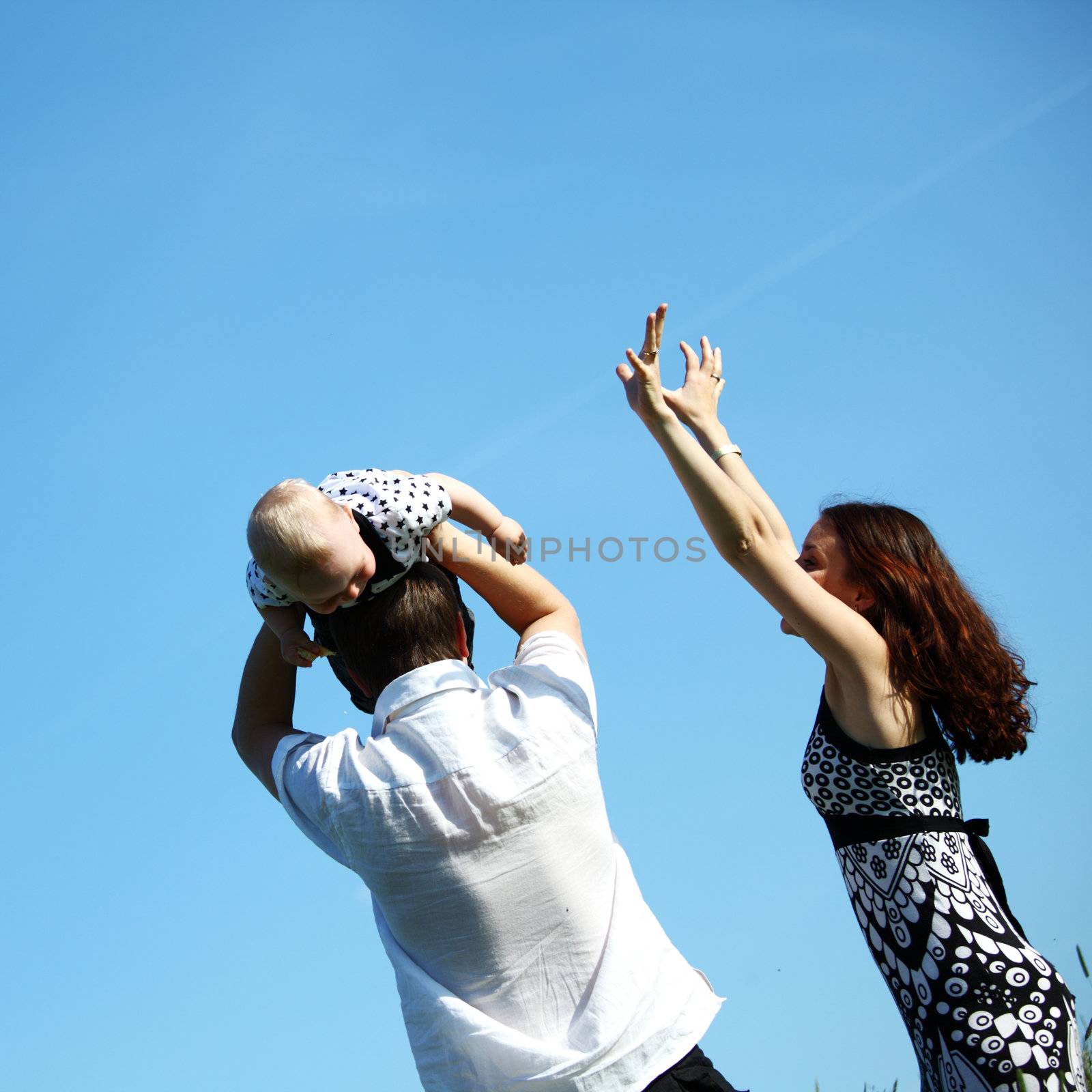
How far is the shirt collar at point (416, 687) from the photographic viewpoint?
223 centimetres

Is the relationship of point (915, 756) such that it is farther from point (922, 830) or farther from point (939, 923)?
point (939, 923)

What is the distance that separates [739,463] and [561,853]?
1.87 m

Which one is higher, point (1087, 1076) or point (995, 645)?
point (995, 645)

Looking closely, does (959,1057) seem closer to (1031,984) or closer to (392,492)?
(1031,984)

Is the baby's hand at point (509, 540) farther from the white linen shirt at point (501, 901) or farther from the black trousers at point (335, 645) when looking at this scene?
the white linen shirt at point (501, 901)

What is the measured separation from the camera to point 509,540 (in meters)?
3.29

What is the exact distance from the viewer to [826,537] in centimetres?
347

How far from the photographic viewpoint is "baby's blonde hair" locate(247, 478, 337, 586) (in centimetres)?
273

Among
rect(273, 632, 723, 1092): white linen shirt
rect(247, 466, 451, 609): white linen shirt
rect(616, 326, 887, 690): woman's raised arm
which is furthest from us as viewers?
rect(616, 326, 887, 690): woman's raised arm

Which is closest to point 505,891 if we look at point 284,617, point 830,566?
point 284,617

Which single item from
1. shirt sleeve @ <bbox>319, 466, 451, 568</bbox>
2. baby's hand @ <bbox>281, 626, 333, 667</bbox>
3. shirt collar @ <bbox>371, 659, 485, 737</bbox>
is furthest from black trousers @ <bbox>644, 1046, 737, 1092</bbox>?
shirt sleeve @ <bbox>319, 466, 451, 568</bbox>

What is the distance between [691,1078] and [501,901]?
1.62ft

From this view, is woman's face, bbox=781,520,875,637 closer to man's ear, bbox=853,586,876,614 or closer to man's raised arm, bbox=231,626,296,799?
man's ear, bbox=853,586,876,614

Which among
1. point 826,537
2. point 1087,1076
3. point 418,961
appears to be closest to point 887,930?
point 1087,1076
